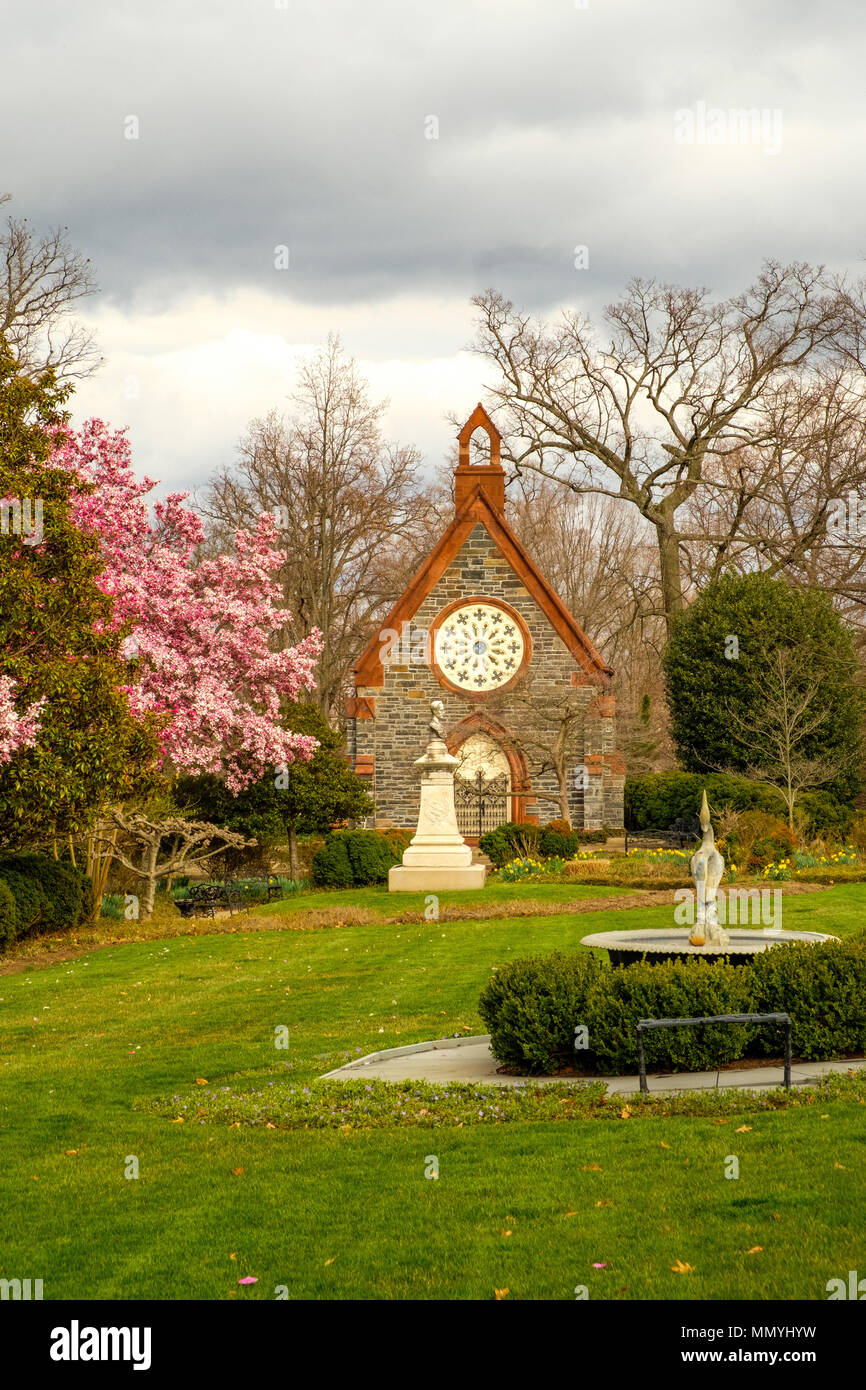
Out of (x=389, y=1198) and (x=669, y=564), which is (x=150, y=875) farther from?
(x=669, y=564)

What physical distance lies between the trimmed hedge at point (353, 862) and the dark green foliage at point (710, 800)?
8.59m

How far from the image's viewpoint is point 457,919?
2136cm

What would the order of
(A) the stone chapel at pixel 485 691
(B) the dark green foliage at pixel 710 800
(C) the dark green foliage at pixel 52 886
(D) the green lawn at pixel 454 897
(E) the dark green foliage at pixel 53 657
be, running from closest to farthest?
(E) the dark green foliage at pixel 53 657
(C) the dark green foliage at pixel 52 886
(D) the green lawn at pixel 454 897
(B) the dark green foliage at pixel 710 800
(A) the stone chapel at pixel 485 691

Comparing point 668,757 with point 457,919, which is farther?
point 668,757

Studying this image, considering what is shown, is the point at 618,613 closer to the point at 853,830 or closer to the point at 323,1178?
the point at 853,830

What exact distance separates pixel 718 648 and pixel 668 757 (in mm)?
15870

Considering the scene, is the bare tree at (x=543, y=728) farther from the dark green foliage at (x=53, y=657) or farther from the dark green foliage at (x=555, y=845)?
the dark green foliage at (x=53, y=657)

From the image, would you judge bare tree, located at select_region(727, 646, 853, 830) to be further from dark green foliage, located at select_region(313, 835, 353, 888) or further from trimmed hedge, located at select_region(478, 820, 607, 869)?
dark green foliage, located at select_region(313, 835, 353, 888)

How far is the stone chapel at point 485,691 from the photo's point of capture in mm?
34719

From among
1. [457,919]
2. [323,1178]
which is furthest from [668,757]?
[323,1178]

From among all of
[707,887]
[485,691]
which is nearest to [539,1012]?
[707,887]

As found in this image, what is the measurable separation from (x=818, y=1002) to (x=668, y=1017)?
1228 mm

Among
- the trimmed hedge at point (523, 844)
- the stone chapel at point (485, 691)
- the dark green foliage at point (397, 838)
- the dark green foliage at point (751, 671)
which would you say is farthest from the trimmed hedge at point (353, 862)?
the dark green foliage at point (751, 671)

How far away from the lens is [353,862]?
2828 cm
